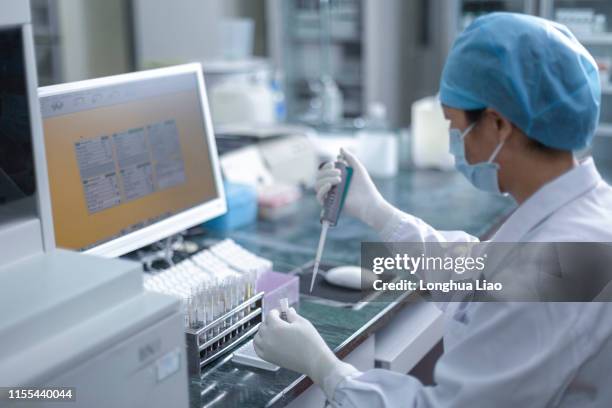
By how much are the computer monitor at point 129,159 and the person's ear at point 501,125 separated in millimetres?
720

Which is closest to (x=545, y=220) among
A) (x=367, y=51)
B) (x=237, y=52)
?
(x=237, y=52)

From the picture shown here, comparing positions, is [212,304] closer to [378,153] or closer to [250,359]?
[250,359]

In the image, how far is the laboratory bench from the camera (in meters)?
1.10

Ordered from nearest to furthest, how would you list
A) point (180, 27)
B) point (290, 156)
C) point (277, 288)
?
point (277, 288) < point (290, 156) < point (180, 27)

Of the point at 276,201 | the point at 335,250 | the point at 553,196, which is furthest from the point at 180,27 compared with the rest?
the point at 553,196

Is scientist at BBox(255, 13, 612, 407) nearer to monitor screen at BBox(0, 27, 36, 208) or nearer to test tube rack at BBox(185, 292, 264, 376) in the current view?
test tube rack at BBox(185, 292, 264, 376)

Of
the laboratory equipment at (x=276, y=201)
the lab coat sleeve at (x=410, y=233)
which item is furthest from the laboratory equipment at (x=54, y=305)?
the laboratory equipment at (x=276, y=201)

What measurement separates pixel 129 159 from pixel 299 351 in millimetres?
554

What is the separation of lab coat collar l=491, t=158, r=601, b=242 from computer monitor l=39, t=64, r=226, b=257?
0.75m

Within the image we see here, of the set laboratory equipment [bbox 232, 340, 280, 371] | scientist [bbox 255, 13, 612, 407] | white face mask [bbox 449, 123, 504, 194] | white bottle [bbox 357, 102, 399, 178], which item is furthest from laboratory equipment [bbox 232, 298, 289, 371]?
white bottle [bbox 357, 102, 399, 178]

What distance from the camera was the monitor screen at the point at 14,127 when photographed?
938 mm

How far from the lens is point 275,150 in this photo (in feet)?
7.16

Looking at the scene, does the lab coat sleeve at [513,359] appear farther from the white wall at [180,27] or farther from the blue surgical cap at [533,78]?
the white wall at [180,27]

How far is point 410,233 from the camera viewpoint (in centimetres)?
137
